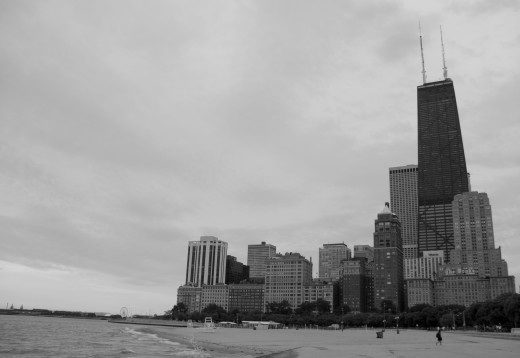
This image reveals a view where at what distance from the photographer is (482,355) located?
54938mm

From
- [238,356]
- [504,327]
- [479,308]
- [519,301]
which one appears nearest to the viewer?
[238,356]

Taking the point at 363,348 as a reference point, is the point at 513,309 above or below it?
above

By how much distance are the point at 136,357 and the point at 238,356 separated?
12.9 metres

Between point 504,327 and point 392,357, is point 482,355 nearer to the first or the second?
point 392,357

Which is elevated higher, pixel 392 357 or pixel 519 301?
pixel 519 301

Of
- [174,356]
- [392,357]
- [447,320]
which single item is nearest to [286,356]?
[392,357]

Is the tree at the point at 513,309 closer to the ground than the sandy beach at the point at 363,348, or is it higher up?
higher up

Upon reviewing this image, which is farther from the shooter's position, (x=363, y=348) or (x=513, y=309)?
(x=513, y=309)

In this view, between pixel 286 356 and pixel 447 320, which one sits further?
pixel 447 320

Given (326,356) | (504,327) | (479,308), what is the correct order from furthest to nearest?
(479,308) → (504,327) → (326,356)

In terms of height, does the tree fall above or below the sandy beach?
above

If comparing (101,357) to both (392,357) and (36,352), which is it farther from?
(392,357)

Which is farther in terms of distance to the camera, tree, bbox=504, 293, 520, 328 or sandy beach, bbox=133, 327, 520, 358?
tree, bbox=504, 293, 520, 328

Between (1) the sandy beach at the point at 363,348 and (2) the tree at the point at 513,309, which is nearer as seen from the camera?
(1) the sandy beach at the point at 363,348
